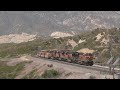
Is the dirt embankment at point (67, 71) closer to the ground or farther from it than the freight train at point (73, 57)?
closer to the ground

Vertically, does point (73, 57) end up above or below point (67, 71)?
above

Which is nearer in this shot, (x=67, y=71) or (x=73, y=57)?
(x=67, y=71)

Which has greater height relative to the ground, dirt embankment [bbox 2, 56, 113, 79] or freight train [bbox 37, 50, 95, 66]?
freight train [bbox 37, 50, 95, 66]

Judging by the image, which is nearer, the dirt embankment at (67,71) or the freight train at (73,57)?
the dirt embankment at (67,71)

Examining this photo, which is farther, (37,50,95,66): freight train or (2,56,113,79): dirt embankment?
(37,50,95,66): freight train
